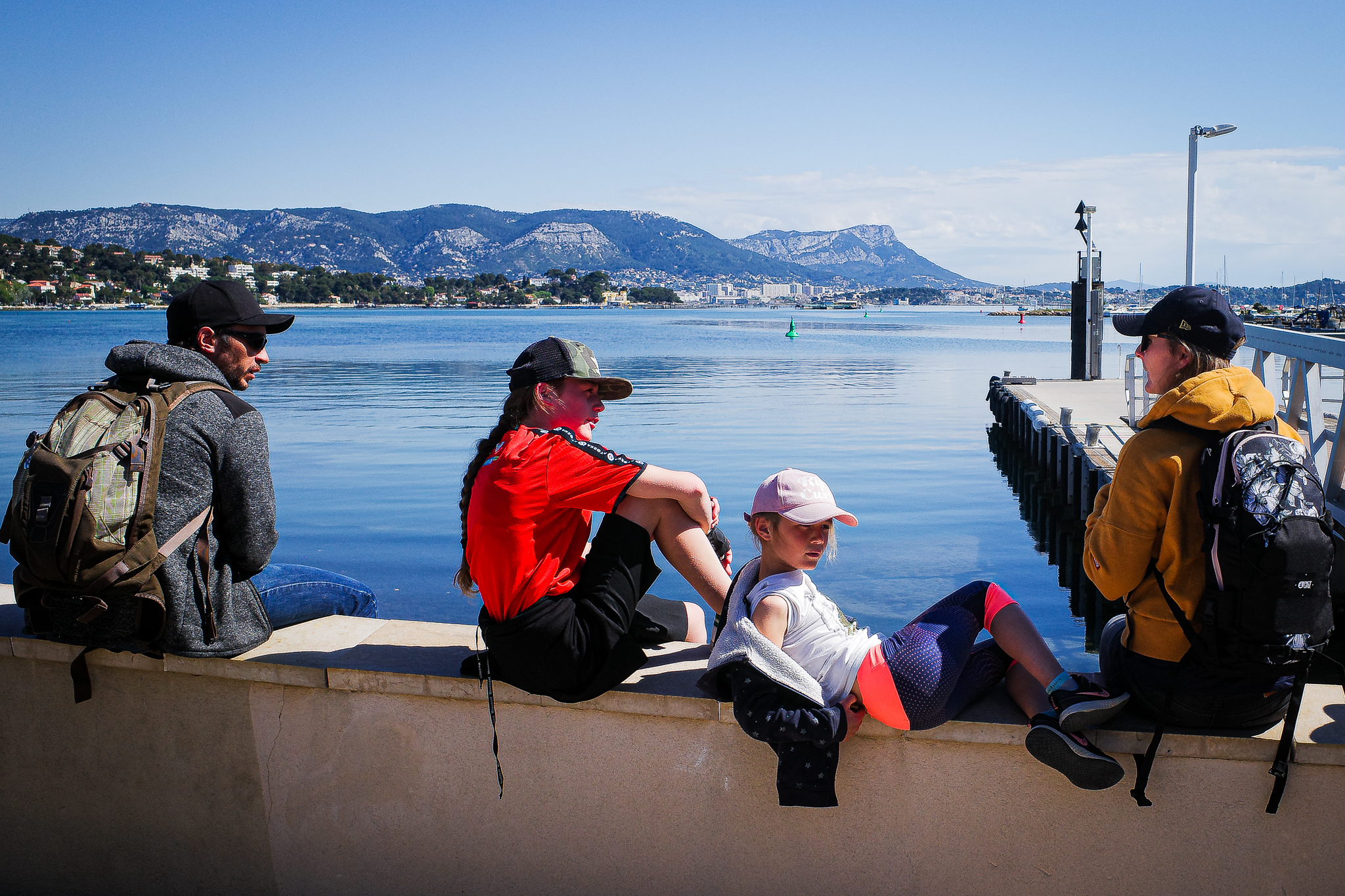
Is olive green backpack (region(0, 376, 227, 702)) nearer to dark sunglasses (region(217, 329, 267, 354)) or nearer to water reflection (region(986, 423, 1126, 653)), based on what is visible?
dark sunglasses (region(217, 329, 267, 354))

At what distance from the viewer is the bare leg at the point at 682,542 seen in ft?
10.1

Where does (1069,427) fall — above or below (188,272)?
below

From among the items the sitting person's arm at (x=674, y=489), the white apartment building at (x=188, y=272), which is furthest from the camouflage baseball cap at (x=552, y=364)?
the white apartment building at (x=188, y=272)

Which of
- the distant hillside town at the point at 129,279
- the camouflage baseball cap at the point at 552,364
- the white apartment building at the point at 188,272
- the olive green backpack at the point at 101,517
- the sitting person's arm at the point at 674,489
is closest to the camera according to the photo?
the olive green backpack at the point at 101,517

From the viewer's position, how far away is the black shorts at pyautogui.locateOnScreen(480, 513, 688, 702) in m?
2.85

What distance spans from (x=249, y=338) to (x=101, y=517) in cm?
81

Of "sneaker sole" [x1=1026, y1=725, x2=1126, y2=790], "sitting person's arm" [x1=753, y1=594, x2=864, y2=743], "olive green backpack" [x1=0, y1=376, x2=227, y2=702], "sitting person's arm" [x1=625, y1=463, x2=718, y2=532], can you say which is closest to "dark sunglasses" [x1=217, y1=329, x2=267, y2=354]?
"olive green backpack" [x1=0, y1=376, x2=227, y2=702]

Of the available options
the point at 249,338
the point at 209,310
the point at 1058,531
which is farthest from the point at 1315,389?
the point at 209,310

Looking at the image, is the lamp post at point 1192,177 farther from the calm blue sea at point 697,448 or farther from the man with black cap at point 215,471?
the man with black cap at point 215,471

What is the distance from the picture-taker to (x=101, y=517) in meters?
2.85

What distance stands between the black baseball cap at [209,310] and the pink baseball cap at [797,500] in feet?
5.40

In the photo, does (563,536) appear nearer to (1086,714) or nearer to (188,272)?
(1086,714)

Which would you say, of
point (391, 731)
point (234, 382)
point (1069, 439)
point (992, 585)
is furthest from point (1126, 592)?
point (1069, 439)

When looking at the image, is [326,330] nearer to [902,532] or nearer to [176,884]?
[902,532]
